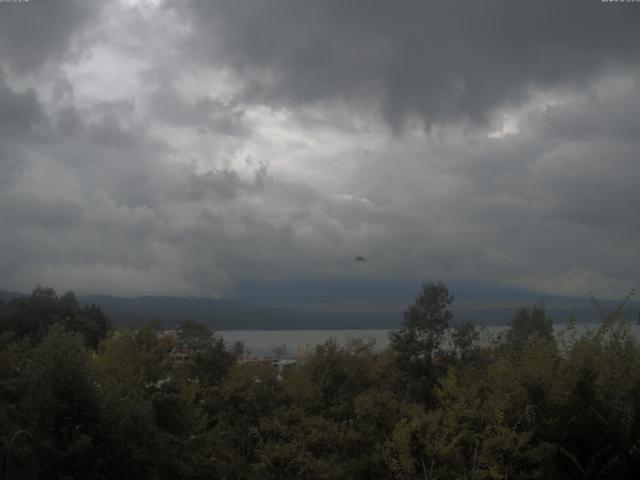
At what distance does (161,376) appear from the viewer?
1991 cm

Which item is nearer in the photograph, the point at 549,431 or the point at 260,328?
the point at 549,431

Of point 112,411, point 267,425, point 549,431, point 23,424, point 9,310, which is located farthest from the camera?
point 9,310

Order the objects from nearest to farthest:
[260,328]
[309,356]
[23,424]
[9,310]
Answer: [23,424] < [309,356] < [9,310] < [260,328]

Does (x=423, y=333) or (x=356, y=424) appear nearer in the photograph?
(x=356, y=424)

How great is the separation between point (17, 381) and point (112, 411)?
7.00 ft

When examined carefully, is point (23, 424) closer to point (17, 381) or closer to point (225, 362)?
point (17, 381)

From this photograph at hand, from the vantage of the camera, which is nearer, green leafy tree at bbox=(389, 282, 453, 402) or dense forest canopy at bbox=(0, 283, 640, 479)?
dense forest canopy at bbox=(0, 283, 640, 479)

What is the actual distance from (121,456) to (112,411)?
2.64 feet

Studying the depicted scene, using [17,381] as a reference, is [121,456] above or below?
below

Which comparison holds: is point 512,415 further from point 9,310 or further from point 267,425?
point 9,310

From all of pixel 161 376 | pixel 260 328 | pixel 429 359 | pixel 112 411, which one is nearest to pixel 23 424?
pixel 112 411

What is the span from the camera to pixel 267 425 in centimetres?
1916

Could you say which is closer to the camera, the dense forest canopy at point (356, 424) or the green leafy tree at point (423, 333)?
the dense forest canopy at point (356, 424)

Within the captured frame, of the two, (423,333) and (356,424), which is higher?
(423,333)
